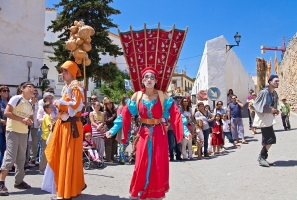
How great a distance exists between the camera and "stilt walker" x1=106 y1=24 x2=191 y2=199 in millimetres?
3760

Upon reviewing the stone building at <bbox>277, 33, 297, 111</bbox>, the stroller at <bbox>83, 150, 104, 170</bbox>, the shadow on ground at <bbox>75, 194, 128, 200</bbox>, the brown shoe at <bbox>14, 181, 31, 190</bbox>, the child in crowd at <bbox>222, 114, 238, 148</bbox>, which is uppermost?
the stone building at <bbox>277, 33, 297, 111</bbox>

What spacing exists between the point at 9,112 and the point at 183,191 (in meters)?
3.19

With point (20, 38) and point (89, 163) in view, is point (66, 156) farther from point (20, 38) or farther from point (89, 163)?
point (20, 38)

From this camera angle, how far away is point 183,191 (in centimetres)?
479

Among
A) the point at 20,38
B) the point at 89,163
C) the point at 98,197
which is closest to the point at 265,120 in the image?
the point at 98,197

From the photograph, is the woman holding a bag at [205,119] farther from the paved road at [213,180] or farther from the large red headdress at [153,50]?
the large red headdress at [153,50]

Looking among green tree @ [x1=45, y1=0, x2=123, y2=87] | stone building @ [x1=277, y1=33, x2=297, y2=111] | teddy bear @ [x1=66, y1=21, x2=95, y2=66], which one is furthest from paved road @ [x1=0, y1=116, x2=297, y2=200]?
stone building @ [x1=277, y1=33, x2=297, y2=111]

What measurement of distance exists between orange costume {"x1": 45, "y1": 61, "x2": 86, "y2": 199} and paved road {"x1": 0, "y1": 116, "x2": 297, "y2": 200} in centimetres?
46

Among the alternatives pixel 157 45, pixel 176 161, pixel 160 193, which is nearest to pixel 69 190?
pixel 160 193

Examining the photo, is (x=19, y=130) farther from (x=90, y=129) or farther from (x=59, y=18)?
(x=59, y=18)

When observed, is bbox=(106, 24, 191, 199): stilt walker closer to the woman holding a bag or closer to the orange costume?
the orange costume

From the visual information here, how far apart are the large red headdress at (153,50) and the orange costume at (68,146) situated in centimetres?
95

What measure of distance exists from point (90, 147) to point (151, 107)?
11.6 feet

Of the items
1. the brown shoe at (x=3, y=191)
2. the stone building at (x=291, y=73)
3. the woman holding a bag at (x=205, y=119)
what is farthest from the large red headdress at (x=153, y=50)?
the stone building at (x=291, y=73)
